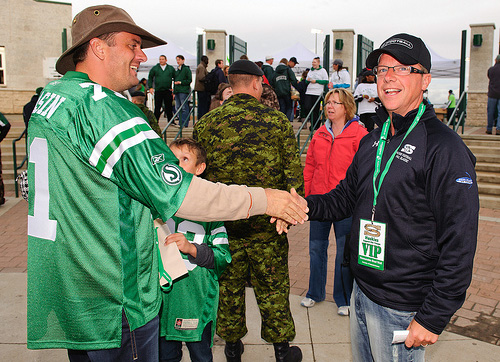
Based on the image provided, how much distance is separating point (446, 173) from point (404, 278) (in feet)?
1.69

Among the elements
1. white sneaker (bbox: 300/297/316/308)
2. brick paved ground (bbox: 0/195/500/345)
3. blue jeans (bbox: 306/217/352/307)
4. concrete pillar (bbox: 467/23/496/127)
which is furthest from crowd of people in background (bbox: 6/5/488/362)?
concrete pillar (bbox: 467/23/496/127)

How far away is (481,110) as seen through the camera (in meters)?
15.9

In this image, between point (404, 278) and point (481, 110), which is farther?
point (481, 110)

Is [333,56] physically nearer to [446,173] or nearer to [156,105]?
[156,105]

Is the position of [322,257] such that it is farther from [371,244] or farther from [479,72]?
[479,72]

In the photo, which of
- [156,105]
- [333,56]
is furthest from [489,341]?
[333,56]

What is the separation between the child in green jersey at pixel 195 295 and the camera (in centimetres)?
276

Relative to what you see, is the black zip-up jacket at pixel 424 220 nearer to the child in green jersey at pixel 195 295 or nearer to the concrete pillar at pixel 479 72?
the child in green jersey at pixel 195 295

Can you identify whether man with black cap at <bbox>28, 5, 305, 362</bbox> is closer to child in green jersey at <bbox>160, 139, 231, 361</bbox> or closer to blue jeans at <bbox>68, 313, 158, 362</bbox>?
blue jeans at <bbox>68, 313, 158, 362</bbox>

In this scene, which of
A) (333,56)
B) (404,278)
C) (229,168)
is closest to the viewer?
(404,278)

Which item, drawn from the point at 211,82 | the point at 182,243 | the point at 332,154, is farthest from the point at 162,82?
the point at 182,243

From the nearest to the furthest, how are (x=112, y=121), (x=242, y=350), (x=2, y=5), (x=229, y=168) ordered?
(x=112, y=121)
(x=229, y=168)
(x=242, y=350)
(x=2, y=5)

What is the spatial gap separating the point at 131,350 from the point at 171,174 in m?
0.80

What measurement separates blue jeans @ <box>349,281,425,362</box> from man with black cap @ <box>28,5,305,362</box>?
870mm
